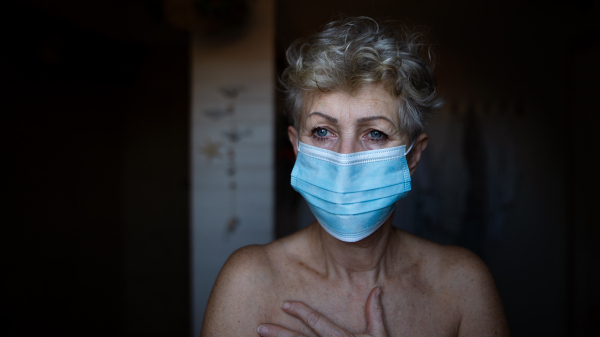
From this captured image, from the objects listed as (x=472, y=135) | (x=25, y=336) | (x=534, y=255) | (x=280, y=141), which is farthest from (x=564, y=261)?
(x=25, y=336)

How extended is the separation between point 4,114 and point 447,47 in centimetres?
375

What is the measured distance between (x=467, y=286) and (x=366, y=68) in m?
0.85

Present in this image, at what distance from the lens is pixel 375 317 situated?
3.63 ft

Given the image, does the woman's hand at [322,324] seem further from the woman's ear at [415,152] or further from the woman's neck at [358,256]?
the woman's ear at [415,152]

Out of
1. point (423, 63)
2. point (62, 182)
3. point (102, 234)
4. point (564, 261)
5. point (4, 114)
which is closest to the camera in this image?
point (423, 63)

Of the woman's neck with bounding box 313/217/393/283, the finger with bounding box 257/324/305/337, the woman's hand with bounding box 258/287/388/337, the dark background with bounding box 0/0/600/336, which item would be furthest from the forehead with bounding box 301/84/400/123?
the dark background with bounding box 0/0/600/336

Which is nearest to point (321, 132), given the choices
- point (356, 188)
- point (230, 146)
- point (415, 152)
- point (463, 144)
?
point (356, 188)

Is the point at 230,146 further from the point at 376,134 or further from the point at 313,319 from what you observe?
the point at 313,319

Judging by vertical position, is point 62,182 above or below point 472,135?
below

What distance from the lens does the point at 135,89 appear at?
4426 millimetres

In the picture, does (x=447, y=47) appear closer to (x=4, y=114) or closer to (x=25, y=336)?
(x=4, y=114)

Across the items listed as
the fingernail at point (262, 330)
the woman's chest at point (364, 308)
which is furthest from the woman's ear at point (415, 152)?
the fingernail at point (262, 330)

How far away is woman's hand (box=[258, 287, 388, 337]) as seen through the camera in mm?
1075

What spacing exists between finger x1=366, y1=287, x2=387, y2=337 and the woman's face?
1.58 ft
